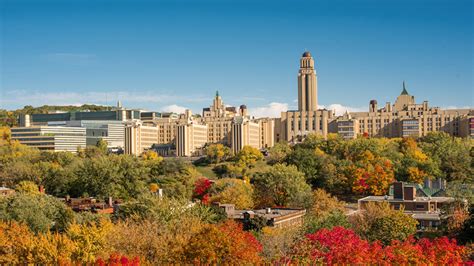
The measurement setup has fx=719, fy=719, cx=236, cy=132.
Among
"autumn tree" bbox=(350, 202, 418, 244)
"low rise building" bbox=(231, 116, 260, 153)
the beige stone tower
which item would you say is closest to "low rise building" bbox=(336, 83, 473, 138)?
the beige stone tower

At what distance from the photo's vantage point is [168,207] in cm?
5225

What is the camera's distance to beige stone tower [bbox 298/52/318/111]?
146 m

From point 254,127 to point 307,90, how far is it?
14.1 metres

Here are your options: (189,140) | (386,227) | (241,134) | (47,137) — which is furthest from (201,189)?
(47,137)

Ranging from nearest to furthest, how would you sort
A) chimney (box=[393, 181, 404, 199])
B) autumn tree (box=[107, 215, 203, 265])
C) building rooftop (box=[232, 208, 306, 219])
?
1. autumn tree (box=[107, 215, 203, 265])
2. building rooftop (box=[232, 208, 306, 219])
3. chimney (box=[393, 181, 404, 199])

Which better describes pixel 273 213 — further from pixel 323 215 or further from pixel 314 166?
pixel 314 166

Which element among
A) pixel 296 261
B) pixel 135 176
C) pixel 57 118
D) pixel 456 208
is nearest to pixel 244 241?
pixel 296 261

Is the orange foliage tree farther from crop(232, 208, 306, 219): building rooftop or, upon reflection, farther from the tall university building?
the tall university building

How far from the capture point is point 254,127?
143 meters

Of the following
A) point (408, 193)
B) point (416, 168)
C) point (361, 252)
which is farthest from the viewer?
point (416, 168)

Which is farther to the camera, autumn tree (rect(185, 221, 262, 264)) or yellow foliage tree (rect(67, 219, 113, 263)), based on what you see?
yellow foliage tree (rect(67, 219, 113, 263))

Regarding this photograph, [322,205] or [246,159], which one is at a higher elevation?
[246,159]

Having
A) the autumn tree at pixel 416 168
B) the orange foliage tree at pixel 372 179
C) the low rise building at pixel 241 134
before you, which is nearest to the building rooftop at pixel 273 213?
the orange foliage tree at pixel 372 179

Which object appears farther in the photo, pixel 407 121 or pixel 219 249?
pixel 407 121
